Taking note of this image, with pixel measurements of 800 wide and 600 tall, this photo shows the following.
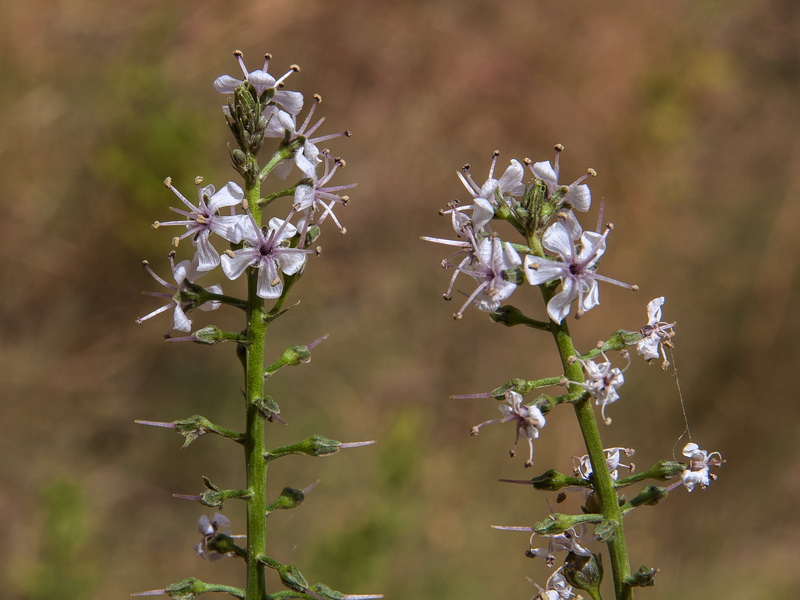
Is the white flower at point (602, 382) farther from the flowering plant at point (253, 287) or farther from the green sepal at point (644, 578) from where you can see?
the flowering plant at point (253, 287)

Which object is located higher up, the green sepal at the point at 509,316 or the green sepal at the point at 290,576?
the green sepal at the point at 509,316

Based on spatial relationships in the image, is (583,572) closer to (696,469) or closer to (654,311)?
(696,469)

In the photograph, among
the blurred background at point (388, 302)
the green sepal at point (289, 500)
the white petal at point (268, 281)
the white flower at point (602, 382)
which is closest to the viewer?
the white flower at point (602, 382)

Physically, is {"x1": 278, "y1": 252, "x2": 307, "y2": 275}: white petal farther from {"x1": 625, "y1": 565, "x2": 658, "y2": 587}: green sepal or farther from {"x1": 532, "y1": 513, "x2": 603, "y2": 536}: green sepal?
{"x1": 625, "y1": 565, "x2": 658, "y2": 587}: green sepal

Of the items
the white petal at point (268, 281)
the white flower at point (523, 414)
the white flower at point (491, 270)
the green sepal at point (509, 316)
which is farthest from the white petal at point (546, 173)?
the white petal at point (268, 281)

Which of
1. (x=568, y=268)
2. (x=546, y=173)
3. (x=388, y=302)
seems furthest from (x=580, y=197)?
(x=388, y=302)

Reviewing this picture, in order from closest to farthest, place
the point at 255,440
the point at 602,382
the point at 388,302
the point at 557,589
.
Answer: the point at 602,382
the point at 557,589
the point at 255,440
the point at 388,302

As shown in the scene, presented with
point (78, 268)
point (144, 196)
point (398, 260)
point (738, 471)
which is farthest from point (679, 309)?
point (78, 268)
